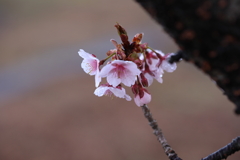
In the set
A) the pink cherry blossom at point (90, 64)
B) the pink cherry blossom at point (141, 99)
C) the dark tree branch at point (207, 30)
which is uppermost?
the pink cherry blossom at point (90, 64)

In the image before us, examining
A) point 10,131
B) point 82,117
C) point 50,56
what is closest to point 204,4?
point 82,117

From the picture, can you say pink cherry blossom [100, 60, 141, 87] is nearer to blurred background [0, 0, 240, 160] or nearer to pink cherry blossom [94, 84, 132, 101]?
pink cherry blossom [94, 84, 132, 101]

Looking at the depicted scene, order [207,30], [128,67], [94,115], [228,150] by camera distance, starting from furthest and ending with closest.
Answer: [94,115] < [128,67] < [228,150] < [207,30]

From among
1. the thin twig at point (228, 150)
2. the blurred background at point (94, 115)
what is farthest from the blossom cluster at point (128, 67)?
the blurred background at point (94, 115)

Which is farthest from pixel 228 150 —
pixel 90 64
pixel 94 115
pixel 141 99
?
pixel 94 115

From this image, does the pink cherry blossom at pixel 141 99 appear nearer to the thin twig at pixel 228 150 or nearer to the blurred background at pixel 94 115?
the thin twig at pixel 228 150

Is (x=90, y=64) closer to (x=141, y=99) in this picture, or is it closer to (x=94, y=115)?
(x=141, y=99)

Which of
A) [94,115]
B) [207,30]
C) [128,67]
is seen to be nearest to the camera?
[207,30]

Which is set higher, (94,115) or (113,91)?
(94,115)

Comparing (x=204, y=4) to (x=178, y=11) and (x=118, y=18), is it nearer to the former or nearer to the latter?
(x=178, y=11)
